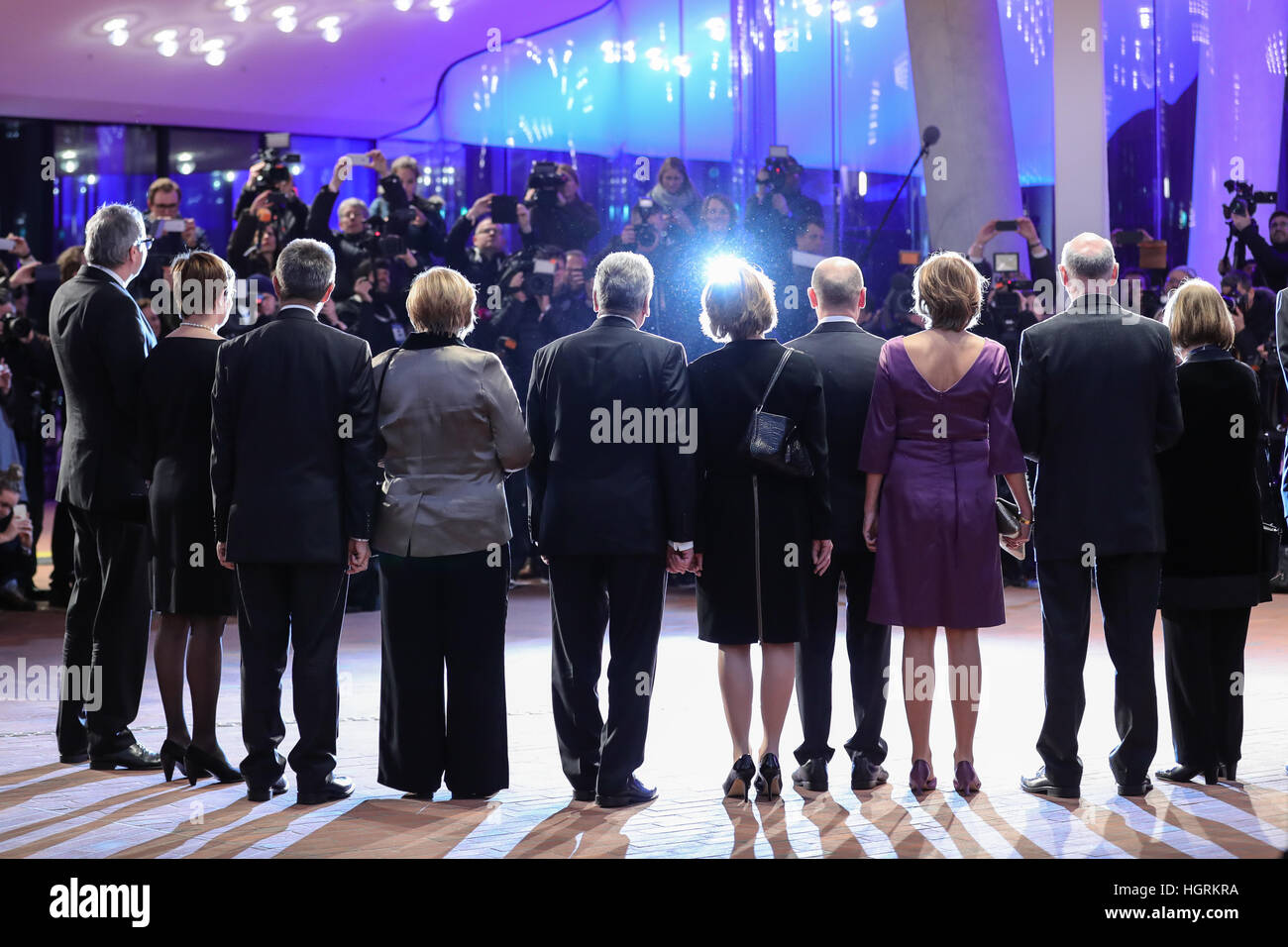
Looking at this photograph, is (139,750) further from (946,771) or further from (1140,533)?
(1140,533)

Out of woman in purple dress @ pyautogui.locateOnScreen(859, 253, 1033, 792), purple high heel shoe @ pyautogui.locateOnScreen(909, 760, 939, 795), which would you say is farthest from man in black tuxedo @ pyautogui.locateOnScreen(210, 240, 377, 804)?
purple high heel shoe @ pyautogui.locateOnScreen(909, 760, 939, 795)

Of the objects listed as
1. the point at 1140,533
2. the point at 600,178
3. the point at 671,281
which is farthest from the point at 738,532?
the point at 600,178

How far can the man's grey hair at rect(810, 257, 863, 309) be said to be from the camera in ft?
15.3

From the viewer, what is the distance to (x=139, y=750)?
4926 millimetres

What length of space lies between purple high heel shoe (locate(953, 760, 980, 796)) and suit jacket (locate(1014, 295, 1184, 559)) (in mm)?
685

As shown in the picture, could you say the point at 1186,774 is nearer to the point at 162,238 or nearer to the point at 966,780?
the point at 966,780

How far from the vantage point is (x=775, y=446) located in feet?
14.1

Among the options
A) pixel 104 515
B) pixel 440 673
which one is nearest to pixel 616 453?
pixel 440 673

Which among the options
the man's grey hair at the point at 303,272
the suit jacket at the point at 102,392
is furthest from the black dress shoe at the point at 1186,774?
the suit jacket at the point at 102,392

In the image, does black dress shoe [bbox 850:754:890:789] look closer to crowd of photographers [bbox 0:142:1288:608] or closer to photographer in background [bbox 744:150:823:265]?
crowd of photographers [bbox 0:142:1288:608]

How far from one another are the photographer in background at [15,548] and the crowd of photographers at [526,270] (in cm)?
2

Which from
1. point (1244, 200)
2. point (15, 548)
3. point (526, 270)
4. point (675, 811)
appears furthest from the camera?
point (1244, 200)

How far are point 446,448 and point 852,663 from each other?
1.44m

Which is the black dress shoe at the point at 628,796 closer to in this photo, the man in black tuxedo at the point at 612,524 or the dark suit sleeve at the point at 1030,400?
the man in black tuxedo at the point at 612,524
